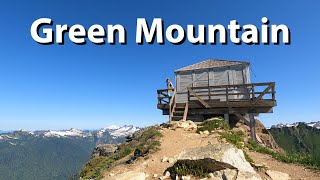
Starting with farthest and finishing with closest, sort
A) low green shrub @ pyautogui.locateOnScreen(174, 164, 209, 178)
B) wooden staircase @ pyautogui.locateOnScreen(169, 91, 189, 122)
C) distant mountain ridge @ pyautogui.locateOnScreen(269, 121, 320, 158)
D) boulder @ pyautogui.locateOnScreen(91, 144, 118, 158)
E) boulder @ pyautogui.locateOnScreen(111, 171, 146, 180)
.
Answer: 1. distant mountain ridge @ pyautogui.locateOnScreen(269, 121, 320, 158)
2. wooden staircase @ pyautogui.locateOnScreen(169, 91, 189, 122)
3. boulder @ pyautogui.locateOnScreen(91, 144, 118, 158)
4. boulder @ pyautogui.locateOnScreen(111, 171, 146, 180)
5. low green shrub @ pyautogui.locateOnScreen(174, 164, 209, 178)

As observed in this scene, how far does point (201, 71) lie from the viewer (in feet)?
101

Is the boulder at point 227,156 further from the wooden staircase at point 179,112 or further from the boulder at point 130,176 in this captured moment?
the wooden staircase at point 179,112

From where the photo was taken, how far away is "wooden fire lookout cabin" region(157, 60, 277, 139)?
25.0 m

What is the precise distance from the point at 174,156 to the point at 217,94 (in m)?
14.5

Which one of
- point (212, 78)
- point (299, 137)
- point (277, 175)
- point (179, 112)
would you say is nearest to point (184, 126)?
point (179, 112)

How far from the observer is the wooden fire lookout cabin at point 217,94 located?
24969mm

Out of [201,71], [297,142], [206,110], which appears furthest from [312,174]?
[297,142]

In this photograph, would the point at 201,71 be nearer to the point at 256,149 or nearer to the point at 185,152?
the point at 256,149

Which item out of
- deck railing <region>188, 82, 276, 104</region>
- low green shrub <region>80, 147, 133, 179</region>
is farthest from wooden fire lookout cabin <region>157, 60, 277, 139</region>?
low green shrub <region>80, 147, 133, 179</region>

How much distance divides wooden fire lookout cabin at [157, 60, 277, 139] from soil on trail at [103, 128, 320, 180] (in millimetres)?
9292

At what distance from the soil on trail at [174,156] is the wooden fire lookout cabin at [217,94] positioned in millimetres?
9292

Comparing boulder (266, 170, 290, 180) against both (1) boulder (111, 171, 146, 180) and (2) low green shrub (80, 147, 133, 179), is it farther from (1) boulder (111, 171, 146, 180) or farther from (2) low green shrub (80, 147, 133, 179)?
(2) low green shrub (80, 147, 133, 179)

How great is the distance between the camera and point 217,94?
26.2 meters

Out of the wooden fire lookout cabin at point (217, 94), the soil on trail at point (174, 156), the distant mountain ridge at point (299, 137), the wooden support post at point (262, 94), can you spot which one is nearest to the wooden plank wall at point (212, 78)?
the wooden fire lookout cabin at point (217, 94)
